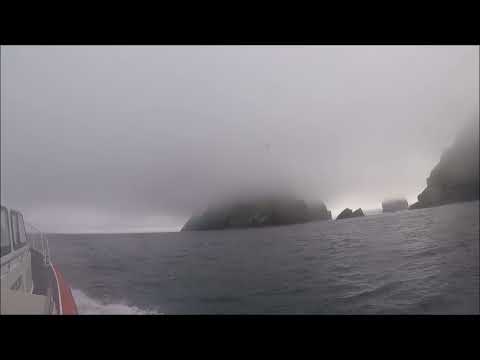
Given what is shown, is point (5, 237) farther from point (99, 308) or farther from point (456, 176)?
point (456, 176)

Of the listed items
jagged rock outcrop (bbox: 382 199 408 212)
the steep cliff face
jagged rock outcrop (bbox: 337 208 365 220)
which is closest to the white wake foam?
jagged rock outcrop (bbox: 337 208 365 220)

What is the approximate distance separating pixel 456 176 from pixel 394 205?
744mm

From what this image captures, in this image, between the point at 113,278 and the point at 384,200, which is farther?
the point at 384,200

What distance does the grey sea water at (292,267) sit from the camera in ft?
8.07

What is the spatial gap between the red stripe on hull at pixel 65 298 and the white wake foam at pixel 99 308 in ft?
0.11

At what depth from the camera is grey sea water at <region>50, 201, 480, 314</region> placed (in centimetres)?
246

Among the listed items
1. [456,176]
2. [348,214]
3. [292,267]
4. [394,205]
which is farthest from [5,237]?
[456,176]

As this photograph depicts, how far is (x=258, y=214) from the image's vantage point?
9.20 ft

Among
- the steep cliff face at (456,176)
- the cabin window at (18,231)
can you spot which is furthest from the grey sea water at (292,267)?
the cabin window at (18,231)

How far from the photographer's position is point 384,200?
9.07ft

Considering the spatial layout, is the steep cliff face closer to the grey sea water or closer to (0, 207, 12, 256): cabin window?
the grey sea water
